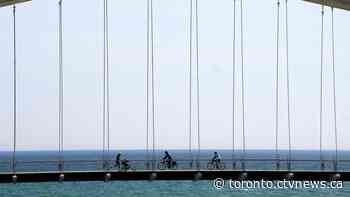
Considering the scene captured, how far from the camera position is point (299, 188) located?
87.0 metres

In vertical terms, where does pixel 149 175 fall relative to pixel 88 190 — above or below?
above

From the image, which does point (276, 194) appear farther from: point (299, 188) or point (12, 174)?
point (12, 174)

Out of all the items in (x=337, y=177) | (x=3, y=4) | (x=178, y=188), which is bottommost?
(x=178, y=188)

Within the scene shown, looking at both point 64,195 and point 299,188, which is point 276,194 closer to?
point 299,188

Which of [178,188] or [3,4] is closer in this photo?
[3,4]

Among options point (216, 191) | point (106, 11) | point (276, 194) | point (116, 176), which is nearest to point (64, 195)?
point (216, 191)

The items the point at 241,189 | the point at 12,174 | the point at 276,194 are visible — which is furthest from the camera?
the point at 241,189

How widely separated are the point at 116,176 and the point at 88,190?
169ft

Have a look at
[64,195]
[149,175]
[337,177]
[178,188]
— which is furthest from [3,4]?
[178,188]

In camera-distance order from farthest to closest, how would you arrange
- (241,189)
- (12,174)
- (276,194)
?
(241,189), (276,194), (12,174)

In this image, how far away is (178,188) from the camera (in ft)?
299

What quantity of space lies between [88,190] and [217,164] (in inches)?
1944

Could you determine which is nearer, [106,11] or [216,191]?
[106,11]

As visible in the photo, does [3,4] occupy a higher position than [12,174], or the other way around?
[3,4]
